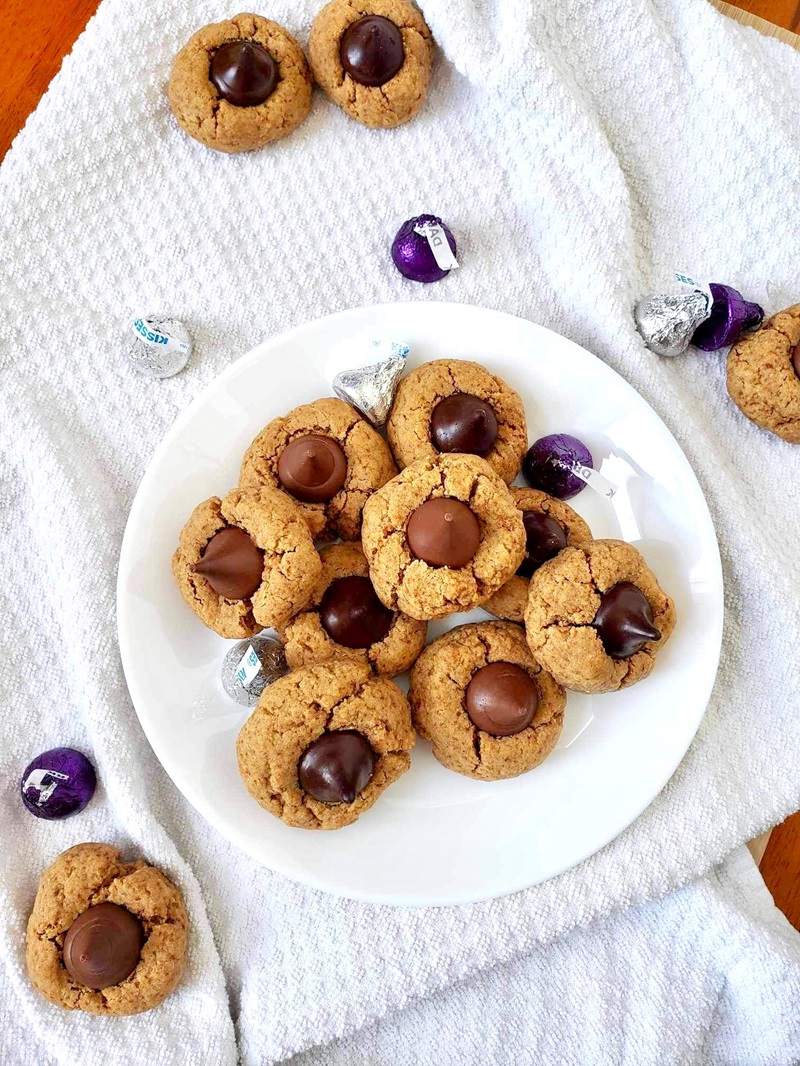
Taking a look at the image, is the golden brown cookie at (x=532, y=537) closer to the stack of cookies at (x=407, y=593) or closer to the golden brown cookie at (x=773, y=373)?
the stack of cookies at (x=407, y=593)

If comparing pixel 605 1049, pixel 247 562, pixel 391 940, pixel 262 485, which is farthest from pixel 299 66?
pixel 605 1049

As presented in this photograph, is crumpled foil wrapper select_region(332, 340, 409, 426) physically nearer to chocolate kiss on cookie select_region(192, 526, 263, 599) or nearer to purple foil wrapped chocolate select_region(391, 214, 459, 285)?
purple foil wrapped chocolate select_region(391, 214, 459, 285)

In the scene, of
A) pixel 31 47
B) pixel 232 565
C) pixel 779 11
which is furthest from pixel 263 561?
pixel 779 11

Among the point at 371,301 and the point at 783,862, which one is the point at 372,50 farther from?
the point at 783,862

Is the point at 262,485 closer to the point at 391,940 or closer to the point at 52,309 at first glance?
the point at 52,309

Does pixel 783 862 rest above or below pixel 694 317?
below

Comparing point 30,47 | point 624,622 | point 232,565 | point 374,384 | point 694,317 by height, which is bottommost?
point 232,565
